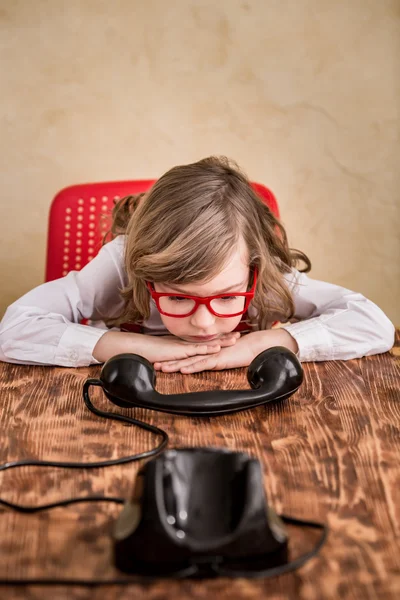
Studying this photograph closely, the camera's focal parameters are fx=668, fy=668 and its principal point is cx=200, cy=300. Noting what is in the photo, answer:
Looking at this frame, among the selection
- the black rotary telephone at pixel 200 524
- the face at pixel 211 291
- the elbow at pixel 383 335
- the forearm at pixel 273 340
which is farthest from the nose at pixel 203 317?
the black rotary telephone at pixel 200 524

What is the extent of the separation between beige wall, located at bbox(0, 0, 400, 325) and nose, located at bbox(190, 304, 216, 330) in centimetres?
116

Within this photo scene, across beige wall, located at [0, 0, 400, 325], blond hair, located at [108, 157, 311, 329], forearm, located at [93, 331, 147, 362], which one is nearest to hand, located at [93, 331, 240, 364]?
forearm, located at [93, 331, 147, 362]

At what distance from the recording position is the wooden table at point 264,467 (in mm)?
571

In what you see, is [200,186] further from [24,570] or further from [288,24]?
[288,24]

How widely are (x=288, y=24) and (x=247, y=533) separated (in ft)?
6.29

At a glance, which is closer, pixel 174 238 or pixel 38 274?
pixel 174 238

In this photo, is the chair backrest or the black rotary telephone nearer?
the black rotary telephone

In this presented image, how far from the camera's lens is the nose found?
117cm

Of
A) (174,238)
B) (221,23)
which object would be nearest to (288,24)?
(221,23)

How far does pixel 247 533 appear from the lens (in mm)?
575

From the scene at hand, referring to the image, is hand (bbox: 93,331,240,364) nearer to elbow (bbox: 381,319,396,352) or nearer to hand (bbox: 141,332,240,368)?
hand (bbox: 141,332,240,368)

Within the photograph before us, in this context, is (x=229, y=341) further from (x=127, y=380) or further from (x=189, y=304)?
(x=127, y=380)

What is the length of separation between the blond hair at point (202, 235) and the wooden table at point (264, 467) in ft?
0.65

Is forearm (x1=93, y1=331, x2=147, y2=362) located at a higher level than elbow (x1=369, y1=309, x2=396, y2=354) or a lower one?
lower
